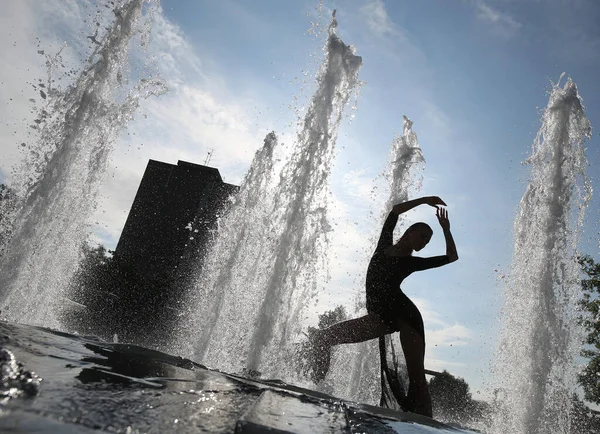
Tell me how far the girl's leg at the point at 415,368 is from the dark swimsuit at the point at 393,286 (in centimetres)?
5

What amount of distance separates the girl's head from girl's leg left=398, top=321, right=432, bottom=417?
743 mm

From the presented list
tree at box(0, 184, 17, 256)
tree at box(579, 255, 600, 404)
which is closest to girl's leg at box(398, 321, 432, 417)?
tree at box(0, 184, 17, 256)

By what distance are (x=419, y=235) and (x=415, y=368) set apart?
1.12 meters

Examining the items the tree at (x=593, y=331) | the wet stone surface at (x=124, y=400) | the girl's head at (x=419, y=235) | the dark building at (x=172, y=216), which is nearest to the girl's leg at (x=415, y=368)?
the girl's head at (x=419, y=235)

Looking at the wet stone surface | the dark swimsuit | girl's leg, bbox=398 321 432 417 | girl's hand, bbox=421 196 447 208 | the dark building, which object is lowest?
the wet stone surface

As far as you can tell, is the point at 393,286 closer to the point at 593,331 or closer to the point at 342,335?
the point at 342,335

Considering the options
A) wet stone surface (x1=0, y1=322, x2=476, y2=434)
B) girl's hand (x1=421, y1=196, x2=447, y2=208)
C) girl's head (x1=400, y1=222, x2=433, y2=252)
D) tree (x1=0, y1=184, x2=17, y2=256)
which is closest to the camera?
wet stone surface (x1=0, y1=322, x2=476, y2=434)

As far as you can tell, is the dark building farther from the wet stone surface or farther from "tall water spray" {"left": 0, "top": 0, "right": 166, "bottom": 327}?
the wet stone surface

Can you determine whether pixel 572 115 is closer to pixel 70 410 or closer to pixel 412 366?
pixel 412 366

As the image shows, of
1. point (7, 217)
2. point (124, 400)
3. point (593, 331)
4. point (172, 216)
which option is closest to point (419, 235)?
point (124, 400)

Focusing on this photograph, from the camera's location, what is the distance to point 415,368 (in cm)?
294

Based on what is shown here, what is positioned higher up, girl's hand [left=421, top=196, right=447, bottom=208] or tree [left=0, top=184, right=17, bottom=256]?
girl's hand [left=421, top=196, right=447, bottom=208]

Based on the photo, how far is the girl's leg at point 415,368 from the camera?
2855mm

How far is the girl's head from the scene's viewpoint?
138 inches
